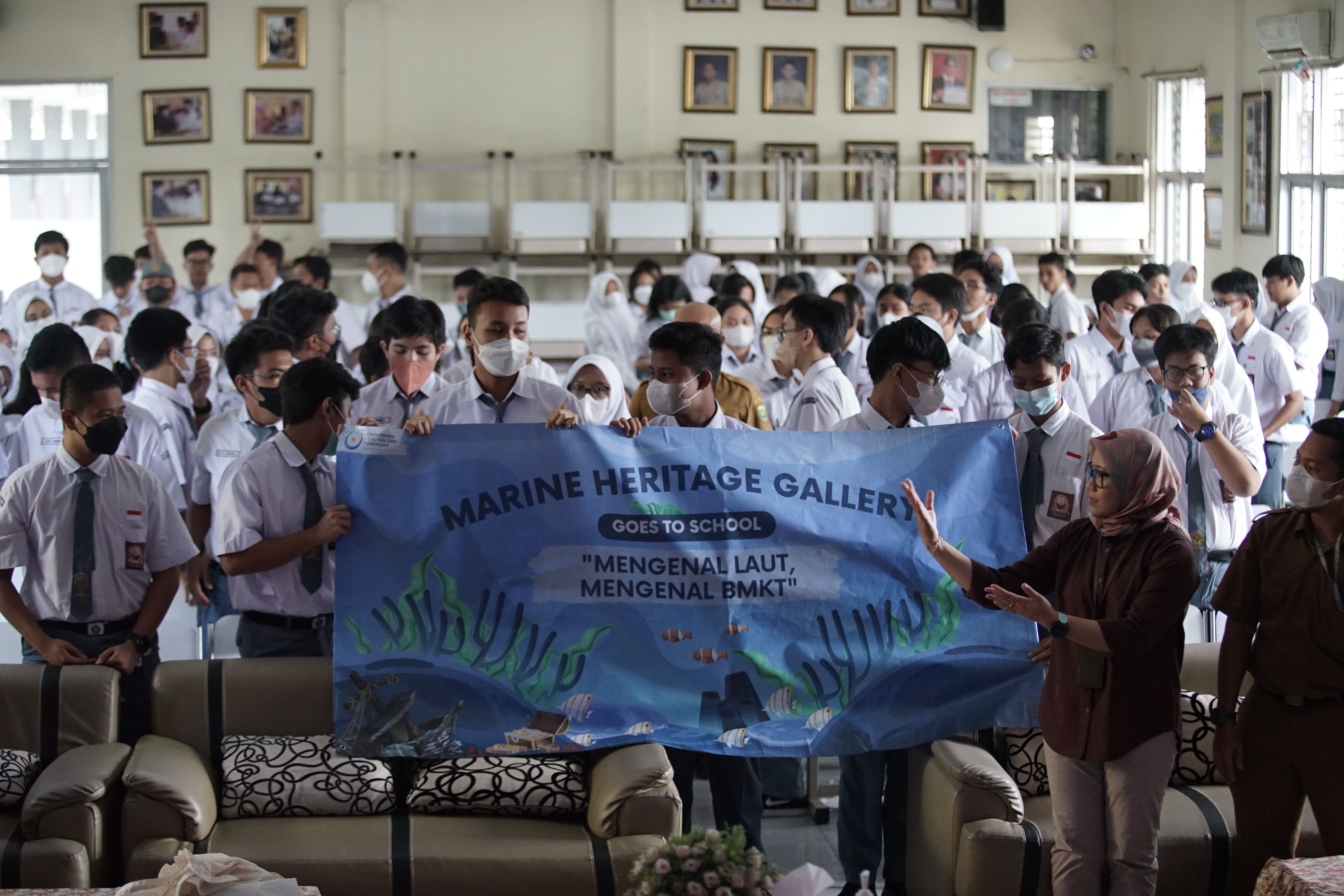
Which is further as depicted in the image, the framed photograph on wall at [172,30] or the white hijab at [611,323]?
the framed photograph on wall at [172,30]

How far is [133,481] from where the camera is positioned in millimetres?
4398

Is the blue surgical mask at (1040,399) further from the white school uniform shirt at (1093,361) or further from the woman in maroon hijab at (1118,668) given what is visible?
the white school uniform shirt at (1093,361)

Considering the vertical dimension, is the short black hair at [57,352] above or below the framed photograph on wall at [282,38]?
below

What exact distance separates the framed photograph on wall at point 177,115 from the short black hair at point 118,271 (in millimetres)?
3748

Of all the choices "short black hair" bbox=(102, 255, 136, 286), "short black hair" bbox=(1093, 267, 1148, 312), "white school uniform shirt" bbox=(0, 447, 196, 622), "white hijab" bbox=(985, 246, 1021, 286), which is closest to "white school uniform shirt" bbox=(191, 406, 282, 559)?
"white school uniform shirt" bbox=(0, 447, 196, 622)

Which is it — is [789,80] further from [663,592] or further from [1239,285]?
[663,592]

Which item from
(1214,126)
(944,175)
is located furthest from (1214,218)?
(944,175)

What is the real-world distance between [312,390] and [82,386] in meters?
0.73

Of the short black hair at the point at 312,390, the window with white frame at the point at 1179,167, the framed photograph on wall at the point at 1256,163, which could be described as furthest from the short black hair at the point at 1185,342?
the window with white frame at the point at 1179,167

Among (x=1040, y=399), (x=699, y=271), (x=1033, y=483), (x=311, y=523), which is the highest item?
(x=699, y=271)

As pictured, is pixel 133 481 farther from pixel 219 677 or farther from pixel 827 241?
pixel 827 241

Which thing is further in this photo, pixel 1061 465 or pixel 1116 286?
pixel 1116 286

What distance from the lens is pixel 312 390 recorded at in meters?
4.34

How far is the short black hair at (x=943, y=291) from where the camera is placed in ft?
24.3
